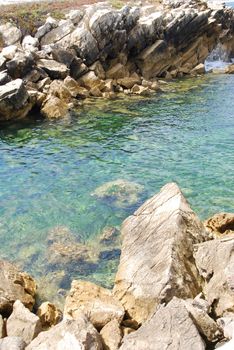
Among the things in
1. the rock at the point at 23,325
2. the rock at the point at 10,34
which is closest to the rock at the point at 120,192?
the rock at the point at 23,325

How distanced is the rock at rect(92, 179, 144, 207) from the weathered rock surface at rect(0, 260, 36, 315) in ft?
25.5

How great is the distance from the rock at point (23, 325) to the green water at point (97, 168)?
3011 millimetres

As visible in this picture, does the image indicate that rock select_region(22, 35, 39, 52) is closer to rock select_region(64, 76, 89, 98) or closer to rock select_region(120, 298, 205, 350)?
rock select_region(64, 76, 89, 98)

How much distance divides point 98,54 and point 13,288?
4355cm

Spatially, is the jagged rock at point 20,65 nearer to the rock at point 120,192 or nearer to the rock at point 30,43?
the rock at point 30,43

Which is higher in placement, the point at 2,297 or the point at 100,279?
the point at 2,297

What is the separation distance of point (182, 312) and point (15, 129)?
29.1 meters

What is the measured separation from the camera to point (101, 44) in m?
51.8

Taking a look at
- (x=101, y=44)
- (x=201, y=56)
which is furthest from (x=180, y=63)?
(x=101, y=44)

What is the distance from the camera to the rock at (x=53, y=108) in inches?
1524

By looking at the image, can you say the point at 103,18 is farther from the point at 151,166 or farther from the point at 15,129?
the point at 151,166

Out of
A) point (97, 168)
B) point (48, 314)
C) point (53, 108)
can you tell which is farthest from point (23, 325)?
point (53, 108)

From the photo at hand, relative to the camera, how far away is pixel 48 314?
1291 cm

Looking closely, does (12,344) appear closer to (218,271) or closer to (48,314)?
(48,314)
